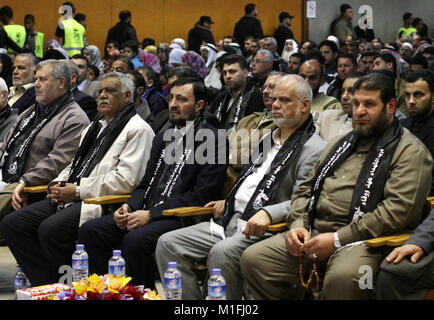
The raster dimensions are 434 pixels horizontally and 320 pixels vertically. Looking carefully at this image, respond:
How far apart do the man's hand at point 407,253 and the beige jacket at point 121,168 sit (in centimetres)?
199

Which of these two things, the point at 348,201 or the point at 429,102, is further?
the point at 429,102

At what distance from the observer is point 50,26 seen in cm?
1421

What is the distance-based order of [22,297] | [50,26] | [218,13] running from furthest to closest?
[218,13], [50,26], [22,297]

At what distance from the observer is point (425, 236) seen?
329cm

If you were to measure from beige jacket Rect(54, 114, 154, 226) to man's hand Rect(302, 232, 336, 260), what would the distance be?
1576mm

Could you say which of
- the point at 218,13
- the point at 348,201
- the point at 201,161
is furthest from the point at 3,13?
the point at 348,201

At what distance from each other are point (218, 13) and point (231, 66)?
31.9ft

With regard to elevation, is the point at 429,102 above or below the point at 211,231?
above

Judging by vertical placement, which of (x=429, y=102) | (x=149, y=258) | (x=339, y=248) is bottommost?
(x=149, y=258)

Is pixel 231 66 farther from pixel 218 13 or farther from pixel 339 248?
pixel 218 13

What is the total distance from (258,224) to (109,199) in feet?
3.84

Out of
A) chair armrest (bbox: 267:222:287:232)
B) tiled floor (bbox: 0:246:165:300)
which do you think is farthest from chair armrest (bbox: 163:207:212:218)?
tiled floor (bbox: 0:246:165:300)

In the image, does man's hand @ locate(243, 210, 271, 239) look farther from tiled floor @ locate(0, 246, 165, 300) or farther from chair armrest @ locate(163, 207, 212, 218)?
tiled floor @ locate(0, 246, 165, 300)

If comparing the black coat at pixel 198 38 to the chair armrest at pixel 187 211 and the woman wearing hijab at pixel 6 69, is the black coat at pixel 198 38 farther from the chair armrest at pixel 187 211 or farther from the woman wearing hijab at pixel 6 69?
the chair armrest at pixel 187 211
